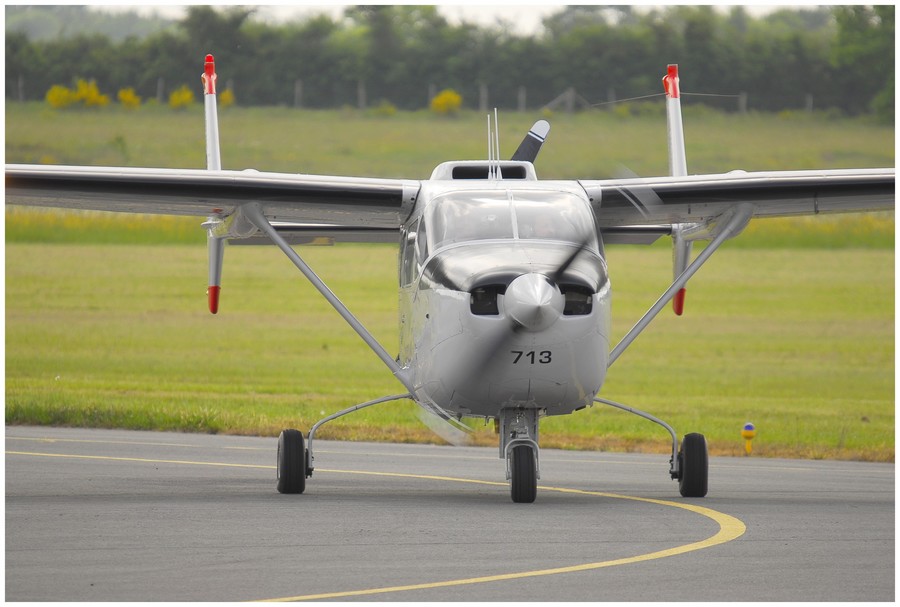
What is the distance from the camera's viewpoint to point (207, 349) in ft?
147

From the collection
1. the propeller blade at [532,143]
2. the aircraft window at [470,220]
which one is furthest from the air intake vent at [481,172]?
the aircraft window at [470,220]

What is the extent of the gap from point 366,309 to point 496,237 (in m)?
39.0

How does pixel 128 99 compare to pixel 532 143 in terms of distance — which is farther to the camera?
pixel 128 99

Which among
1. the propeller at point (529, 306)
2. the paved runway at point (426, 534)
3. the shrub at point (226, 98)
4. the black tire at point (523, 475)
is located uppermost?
the shrub at point (226, 98)

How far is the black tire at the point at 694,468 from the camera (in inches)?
584

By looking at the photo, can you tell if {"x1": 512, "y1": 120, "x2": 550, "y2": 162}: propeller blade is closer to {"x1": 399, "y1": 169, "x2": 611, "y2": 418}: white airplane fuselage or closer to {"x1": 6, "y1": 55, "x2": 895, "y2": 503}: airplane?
{"x1": 6, "y1": 55, "x2": 895, "y2": 503}: airplane

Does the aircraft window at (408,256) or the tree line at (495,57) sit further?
the tree line at (495,57)

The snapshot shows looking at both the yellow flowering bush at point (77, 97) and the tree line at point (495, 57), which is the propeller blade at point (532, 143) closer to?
the tree line at point (495, 57)

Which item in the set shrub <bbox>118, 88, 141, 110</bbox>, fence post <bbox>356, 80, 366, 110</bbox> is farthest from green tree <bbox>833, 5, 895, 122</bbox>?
shrub <bbox>118, 88, 141, 110</bbox>

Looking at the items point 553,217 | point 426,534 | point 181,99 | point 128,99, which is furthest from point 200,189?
point 128,99

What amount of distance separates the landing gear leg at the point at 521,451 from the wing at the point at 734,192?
2.73 m

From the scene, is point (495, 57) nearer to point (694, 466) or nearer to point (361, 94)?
point (361, 94)

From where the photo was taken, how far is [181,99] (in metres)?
65.6

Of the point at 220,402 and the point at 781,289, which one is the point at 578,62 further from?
the point at 220,402
